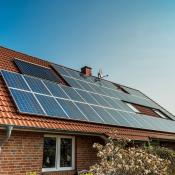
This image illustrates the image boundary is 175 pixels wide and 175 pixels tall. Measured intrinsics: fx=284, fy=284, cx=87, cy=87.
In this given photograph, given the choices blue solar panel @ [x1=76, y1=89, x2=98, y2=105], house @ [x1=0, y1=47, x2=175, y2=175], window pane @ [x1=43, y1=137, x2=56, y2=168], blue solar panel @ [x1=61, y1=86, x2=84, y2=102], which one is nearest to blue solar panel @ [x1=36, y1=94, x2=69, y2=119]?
house @ [x1=0, y1=47, x2=175, y2=175]

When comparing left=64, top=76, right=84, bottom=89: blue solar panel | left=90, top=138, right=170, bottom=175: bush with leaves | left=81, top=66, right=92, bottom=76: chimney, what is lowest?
left=90, top=138, right=170, bottom=175: bush with leaves

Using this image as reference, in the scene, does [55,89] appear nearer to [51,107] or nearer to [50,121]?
[51,107]

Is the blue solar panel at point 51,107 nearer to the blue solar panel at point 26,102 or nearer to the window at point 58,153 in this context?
the blue solar panel at point 26,102

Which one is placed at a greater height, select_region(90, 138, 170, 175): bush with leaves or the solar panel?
the solar panel

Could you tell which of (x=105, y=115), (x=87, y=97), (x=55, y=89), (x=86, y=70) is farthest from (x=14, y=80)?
(x=86, y=70)

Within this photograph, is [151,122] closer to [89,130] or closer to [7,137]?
[89,130]

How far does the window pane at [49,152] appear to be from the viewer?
35.8 feet

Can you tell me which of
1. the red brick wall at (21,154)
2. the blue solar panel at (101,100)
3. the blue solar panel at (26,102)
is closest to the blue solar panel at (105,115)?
the blue solar panel at (101,100)

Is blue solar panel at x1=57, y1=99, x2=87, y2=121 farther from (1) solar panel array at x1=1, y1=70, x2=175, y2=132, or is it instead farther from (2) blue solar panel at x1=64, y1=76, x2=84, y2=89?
(2) blue solar panel at x1=64, y1=76, x2=84, y2=89

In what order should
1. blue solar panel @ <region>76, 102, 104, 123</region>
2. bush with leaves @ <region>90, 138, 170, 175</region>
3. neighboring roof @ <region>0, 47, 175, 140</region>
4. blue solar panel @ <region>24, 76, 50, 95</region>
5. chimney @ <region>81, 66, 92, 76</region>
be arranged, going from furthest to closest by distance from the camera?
chimney @ <region>81, 66, 92, 76</region>
blue solar panel @ <region>76, 102, 104, 123</region>
blue solar panel @ <region>24, 76, 50, 95</region>
neighboring roof @ <region>0, 47, 175, 140</region>
bush with leaves @ <region>90, 138, 170, 175</region>

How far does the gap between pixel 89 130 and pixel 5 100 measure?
3618mm

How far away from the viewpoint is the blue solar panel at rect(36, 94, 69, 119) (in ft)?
37.5

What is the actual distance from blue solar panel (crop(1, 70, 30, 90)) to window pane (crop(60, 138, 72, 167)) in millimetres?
2774

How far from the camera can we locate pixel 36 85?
42.0 ft
